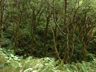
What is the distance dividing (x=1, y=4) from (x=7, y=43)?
3.49 meters

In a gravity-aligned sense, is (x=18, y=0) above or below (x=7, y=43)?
above

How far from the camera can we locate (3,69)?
6.09 feet

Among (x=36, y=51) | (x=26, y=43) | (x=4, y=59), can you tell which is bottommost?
(x=36, y=51)

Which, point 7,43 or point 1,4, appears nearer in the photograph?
point 1,4

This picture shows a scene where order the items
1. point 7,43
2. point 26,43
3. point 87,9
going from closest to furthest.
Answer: point 87,9, point 7,43, point 26,43

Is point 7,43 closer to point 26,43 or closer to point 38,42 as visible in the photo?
point 26,43

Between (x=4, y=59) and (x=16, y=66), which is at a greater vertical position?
(x=4, y=59)

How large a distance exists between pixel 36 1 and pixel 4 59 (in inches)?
156

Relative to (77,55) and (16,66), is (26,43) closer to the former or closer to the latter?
(77,55)

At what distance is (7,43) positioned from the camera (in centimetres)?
725

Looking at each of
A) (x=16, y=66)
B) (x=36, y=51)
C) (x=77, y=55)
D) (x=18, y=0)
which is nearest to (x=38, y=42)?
(x=36, y=51)

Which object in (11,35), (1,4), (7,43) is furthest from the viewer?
(11,35)

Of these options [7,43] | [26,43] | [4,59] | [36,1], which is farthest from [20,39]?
[4,59]

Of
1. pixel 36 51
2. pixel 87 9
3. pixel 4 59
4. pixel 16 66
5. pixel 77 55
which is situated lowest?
pixel 77 55
